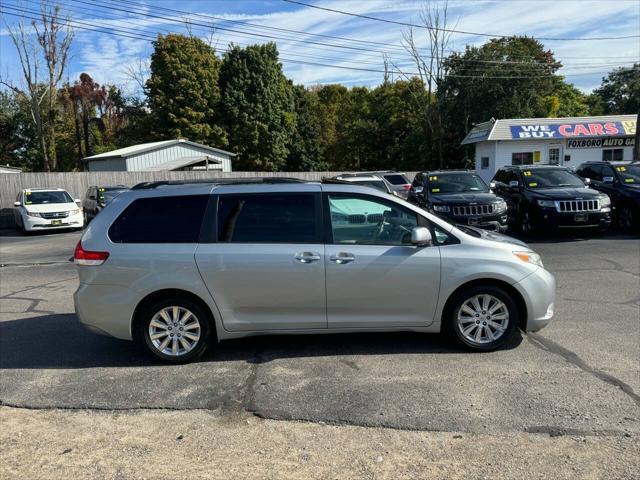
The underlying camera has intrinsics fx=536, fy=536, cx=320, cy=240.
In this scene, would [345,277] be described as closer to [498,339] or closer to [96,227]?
[498,339]

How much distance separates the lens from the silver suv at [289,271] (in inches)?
196

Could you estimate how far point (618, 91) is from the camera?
61594 millimetres

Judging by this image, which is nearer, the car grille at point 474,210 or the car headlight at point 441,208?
the car grille at point 474,210

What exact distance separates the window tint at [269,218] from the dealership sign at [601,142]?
102 feet

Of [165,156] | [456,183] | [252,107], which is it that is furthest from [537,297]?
[252,107]

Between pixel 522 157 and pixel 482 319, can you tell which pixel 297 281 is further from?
pixel 522 157

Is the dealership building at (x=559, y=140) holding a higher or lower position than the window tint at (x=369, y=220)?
higher

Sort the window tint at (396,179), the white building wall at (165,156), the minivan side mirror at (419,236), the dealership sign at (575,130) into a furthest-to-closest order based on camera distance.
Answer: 1. the dealership sign at (575,130)
2. the white building wall at (165,156)
3. the window tint at (396,179)
4. the minivan side mirror at (419,236)

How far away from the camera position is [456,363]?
495 centimetres

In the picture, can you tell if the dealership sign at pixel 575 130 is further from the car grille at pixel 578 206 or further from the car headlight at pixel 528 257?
the car headlight at pixel 528 257

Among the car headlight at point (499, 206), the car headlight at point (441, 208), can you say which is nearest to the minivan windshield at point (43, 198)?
the car headlight at point (441, 208)

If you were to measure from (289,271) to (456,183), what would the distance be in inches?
390

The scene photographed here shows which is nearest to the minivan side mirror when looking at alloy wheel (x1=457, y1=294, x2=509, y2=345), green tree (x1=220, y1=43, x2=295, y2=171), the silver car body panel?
the silver car body panel

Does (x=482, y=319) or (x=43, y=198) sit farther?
(x=43, y=198)
